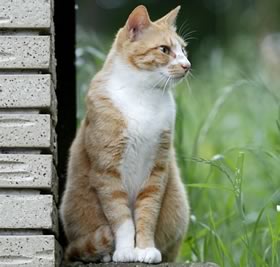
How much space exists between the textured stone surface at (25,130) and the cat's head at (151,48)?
0.54 metres

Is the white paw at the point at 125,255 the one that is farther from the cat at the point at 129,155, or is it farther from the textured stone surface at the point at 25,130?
the textured stone surface at the point at 25,130

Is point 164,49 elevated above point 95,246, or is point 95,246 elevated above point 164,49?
point 164,49

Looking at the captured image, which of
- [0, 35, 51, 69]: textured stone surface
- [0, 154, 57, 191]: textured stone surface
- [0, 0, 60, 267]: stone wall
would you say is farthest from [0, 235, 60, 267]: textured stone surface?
[0, 35, 51, 69]: textured stone surface

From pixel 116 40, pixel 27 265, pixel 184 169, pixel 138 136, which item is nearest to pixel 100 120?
pixel 138 136

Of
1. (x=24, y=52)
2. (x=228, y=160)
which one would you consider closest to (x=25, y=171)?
(x=24, y=52)

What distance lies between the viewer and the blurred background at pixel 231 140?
10.2 ft

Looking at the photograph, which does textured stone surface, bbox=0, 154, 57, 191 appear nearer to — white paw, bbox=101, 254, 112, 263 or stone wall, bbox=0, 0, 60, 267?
stone wall, bbox=0, 0, 60, 267

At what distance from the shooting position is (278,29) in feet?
27.5

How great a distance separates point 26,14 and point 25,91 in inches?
8.9

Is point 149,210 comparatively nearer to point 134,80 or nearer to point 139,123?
point 139,123

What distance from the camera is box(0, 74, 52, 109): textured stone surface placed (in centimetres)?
244

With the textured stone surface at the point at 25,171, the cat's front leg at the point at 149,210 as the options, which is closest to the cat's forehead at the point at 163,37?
the cat's front leg at the point at 149,210

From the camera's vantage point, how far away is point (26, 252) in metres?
2.40

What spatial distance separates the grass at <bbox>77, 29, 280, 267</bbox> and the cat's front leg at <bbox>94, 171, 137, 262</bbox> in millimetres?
270
